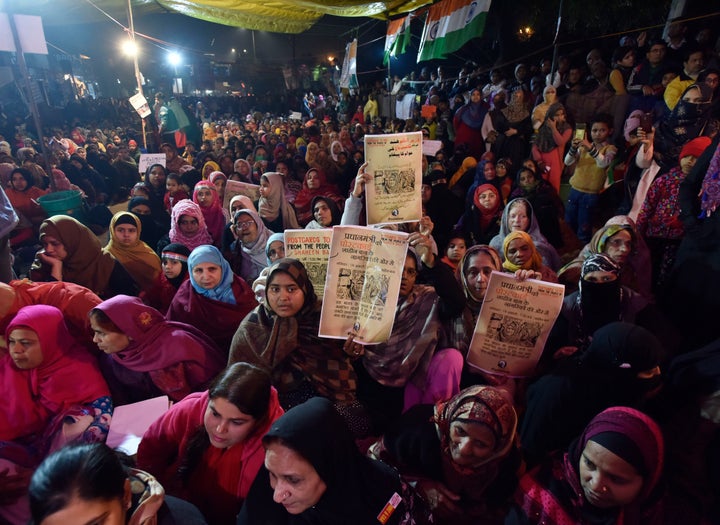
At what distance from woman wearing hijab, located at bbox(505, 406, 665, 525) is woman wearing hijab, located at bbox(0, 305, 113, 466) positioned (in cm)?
215

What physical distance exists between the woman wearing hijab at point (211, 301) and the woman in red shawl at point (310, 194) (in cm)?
278

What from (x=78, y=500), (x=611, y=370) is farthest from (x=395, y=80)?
(x=78, y=500)

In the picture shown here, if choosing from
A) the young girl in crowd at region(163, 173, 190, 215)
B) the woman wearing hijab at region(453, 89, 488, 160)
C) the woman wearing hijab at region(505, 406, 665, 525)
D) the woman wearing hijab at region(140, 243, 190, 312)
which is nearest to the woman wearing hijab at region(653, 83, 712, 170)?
→ the woman wearing hijab at region(505, 406, 665, 525)

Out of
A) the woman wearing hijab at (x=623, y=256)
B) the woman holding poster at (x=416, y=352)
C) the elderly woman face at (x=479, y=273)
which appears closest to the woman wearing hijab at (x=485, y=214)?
the woman wearing hijab at (x=623, y=256)

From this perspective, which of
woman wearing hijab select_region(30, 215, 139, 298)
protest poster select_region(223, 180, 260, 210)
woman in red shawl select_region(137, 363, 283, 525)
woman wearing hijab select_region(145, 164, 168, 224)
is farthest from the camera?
woman wearing hijab select_region(145, 164, 168, 224)

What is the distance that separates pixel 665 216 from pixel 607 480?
111 inches

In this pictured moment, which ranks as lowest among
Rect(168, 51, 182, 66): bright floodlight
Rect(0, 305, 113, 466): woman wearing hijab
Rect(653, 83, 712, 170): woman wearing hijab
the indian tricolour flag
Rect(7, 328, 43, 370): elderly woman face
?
Rect(0, 305, 113, 466): woman wearing hijab

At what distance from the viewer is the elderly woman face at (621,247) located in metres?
2.78

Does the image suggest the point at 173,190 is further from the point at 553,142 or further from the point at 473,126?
the point at 473,126

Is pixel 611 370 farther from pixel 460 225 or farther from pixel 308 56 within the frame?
pixel 308 56

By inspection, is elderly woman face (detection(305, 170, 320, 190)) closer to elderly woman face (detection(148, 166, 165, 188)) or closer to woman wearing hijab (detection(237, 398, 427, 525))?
elderly woman face (detection(148, 166, 165, 188))

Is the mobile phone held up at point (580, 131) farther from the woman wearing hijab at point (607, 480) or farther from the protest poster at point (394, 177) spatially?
the woman wearing hijab at point (607, 480)

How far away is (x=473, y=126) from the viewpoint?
24.7 ft

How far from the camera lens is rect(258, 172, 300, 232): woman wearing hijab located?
5023 mm
